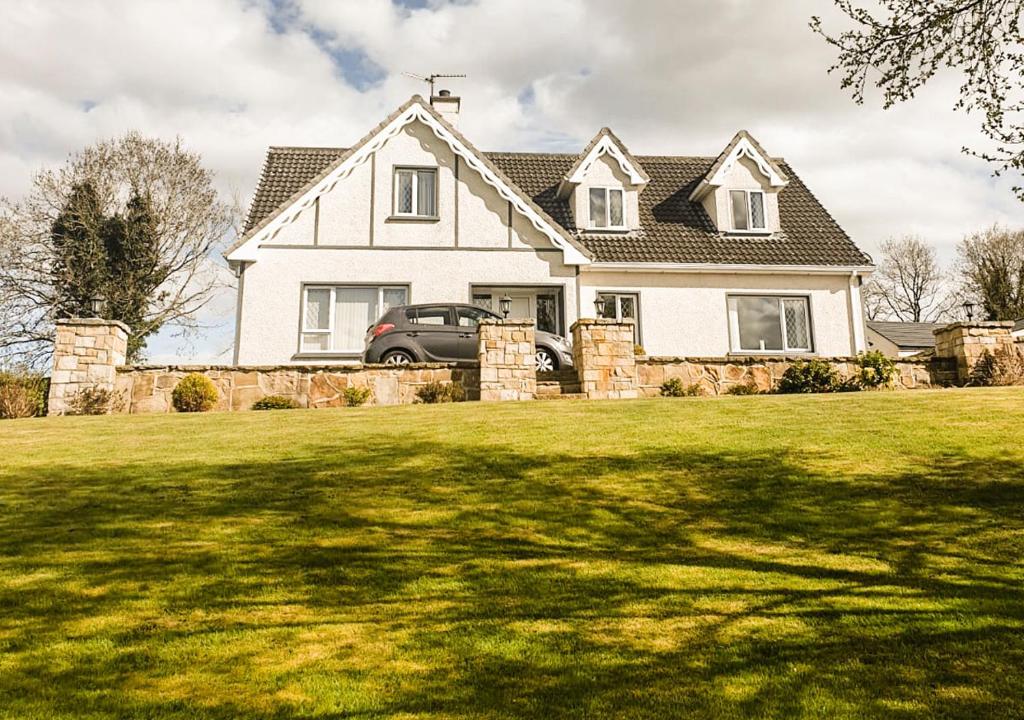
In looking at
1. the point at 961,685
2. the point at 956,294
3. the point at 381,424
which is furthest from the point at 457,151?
the point at 956,294

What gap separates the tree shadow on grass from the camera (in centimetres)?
362

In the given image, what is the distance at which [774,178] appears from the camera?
24.0 metres

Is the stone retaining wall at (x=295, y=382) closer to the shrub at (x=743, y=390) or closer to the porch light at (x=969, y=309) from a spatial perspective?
the shrub at (x=743, y=390)

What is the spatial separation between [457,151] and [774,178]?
34.0ft

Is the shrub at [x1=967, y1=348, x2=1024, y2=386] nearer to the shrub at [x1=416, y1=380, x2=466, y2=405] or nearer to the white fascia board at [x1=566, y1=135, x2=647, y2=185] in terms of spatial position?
the shrub at [x1=416, y1=380, x2=466, y2=405]

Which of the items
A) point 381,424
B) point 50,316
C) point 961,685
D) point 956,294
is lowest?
point 961,685

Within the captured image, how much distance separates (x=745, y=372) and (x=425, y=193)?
34.2 feet

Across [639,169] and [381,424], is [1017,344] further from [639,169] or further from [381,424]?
[381,424]

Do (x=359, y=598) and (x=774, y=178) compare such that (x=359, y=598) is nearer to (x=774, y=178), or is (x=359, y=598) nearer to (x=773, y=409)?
(x=773, y=409)

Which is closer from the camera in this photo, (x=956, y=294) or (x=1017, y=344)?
(x=1017, y=344)

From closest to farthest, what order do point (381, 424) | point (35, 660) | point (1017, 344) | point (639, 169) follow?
point (35, 660), point (381, 424), point (1017, 344), point (639, 169)

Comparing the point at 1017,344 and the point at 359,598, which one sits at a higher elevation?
the point at 1017,344

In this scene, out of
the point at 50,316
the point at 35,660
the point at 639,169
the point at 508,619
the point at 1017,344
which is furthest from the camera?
the point at 50,316

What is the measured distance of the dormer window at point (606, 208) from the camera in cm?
2364
